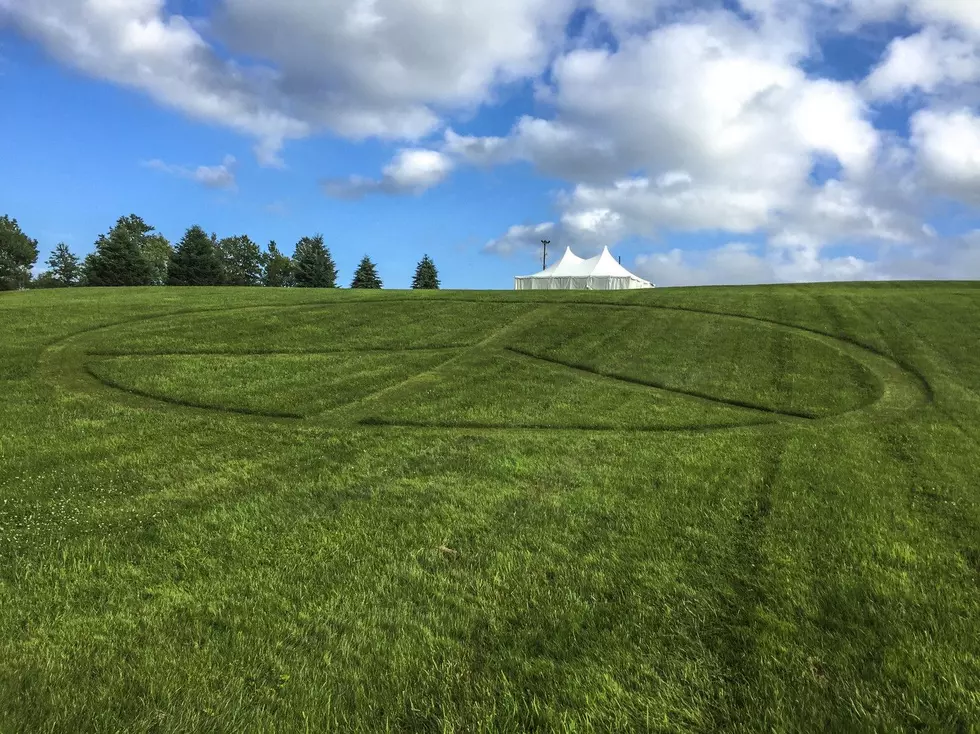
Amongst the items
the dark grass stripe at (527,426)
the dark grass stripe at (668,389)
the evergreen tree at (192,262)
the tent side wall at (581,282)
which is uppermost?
the evergreen tree at (192,262)

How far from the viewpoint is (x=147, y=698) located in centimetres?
354

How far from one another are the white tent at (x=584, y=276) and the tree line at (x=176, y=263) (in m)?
33.3

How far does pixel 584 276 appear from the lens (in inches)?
2087

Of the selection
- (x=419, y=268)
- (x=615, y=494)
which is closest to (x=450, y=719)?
(x=615, y=494)

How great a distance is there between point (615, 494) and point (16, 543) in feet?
21.3

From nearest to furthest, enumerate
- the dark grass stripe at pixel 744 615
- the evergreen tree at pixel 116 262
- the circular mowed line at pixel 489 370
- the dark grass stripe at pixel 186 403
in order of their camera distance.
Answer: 1. the dark grass stripe at pixel 744 615
2. the dark grass stripe at pixel 186 403
3. the circular mowed line at pixel 489 370
4. the evergreen tree at pixel 116 262

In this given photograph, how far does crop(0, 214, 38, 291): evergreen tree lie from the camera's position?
79125mm

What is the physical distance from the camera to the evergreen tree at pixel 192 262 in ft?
235

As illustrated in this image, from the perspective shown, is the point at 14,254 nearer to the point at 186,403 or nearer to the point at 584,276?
the point at 584,276

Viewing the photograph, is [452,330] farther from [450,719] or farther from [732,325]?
[450,719]

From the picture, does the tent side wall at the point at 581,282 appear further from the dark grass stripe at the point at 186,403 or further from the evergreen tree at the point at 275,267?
the evergreen tree at the point at 275,267

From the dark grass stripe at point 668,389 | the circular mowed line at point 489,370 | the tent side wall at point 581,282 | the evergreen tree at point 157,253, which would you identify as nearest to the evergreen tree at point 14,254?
the evergreen tree at point 157,253

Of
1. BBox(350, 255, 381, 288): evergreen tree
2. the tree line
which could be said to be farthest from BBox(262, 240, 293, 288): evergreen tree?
BBox(350, 255, 381, 288): evergreen tree

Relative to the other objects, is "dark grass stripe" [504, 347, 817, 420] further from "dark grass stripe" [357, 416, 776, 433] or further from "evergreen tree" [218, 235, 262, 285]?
"evergreen tree" [218, 235, 262, 285]
